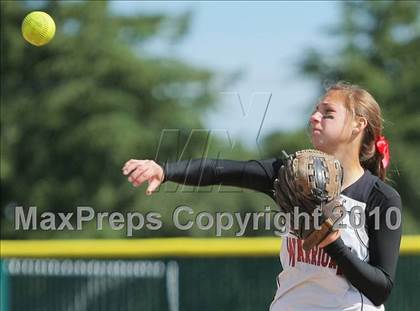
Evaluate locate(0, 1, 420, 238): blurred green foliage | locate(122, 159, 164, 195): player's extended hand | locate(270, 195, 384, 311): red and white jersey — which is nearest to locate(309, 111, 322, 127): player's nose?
locate(270, 195, 384, 311): red and white jersey

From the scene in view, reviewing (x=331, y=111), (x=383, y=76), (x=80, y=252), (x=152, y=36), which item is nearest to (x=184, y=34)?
(x=152, y=36)

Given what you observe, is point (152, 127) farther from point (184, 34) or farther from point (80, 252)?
point (80, 252)

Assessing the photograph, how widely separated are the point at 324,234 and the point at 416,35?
Result: 20.4 metres

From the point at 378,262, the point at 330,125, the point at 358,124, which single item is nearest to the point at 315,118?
the point at 330,125

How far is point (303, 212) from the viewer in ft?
9.66

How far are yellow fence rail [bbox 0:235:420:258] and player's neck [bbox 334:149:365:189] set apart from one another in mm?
1611

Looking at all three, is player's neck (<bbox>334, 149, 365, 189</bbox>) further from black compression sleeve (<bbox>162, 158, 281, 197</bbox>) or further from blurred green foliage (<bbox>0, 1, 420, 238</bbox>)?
blurred green foliage (<bbox>0, 1, 420, 238</bbox>)

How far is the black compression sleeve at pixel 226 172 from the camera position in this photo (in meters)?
3.09

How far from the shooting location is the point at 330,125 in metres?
3.14

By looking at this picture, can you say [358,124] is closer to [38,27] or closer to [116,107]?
[38,27]

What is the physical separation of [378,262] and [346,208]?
0.60 feet

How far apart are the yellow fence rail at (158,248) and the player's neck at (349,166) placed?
5.28ft

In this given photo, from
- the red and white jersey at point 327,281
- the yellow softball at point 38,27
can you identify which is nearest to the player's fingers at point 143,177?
the red and white jersey at point 327,281

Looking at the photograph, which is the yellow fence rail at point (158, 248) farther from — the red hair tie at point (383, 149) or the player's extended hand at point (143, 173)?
the player's extended hand at point (143, 173)
